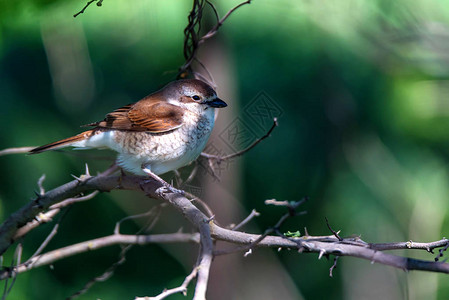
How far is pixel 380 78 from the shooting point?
3555mm

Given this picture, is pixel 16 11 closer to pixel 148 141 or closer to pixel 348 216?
pixel 148 141

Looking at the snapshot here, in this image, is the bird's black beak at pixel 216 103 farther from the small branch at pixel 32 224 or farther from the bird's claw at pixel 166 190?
the small branch at pixel 32 224

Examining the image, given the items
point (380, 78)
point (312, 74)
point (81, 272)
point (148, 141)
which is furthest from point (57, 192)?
point (380, 78)

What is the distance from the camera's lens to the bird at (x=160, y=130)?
2.23 metres

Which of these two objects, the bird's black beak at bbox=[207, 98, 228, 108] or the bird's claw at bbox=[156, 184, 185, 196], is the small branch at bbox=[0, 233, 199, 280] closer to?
the bird's claw at bbox=[156, 184, 185, 196]

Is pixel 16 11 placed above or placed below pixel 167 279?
above

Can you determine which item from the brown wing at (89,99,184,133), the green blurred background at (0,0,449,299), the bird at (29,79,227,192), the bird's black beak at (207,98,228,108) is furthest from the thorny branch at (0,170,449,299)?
the green blurred background at (0,0,449,299)

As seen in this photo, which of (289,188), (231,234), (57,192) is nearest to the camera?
(231,234)

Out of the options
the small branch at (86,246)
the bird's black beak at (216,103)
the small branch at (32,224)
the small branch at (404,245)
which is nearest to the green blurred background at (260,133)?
the bird's black beak at (216,103)

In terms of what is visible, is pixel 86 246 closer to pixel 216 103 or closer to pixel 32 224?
pixel 32 224

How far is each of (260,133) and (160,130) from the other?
84cm

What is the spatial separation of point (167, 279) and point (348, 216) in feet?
4.07

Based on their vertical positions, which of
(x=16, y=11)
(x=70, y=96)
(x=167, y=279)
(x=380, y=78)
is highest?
(x=16, y=11)

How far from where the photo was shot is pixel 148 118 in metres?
2.36
